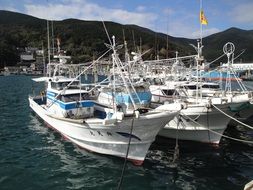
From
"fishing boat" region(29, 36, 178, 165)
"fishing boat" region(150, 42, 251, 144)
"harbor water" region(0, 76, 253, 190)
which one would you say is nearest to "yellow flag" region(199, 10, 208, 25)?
"fishing boat" region(150, 42, 251, 144)

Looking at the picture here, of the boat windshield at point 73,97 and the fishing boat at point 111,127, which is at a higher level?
the boat windshield at point 73,97

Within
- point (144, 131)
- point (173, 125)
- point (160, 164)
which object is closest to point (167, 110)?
point (144, 131)

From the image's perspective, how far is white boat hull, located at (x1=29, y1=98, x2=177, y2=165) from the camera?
13.7m

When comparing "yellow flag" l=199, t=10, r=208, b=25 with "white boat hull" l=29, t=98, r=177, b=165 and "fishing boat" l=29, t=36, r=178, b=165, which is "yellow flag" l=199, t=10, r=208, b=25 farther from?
"white boat hull" l=29, t=98, r=177, b=165

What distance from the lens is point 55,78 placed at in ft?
73.5

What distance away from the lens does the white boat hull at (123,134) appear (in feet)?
44.9

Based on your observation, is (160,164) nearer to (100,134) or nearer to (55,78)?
(100,134)

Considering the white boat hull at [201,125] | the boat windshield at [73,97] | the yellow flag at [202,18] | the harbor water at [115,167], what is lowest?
the harbor water at [115,167]

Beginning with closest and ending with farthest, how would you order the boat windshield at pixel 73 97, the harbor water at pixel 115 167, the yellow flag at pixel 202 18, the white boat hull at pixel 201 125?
the harbor water at pixel 115 167 < the white boat hull at pixel 201 125 < the boat windshield at pixel 73 97 < the yellow flag at pixel 202 18

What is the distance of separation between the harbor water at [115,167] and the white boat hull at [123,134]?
521mm

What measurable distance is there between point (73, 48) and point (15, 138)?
172m

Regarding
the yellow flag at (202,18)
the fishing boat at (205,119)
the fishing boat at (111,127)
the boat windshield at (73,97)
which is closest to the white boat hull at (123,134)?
the fishing boat at (111,127)

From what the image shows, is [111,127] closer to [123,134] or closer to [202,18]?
[123,134]

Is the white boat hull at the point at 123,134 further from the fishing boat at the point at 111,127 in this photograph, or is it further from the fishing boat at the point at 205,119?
the fishing boat at the point at 205,119
